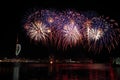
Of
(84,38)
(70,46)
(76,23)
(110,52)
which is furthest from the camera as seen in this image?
(110,52)

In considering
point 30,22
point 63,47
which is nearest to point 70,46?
point 63,47

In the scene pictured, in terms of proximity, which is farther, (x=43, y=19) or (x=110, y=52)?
(x=110, y=52)

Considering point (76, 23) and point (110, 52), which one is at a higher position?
point (76, 23)

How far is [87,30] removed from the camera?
1361 inches

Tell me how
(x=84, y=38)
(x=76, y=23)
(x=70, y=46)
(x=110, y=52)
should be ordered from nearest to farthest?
(x=76, y=23), (x=84, y=38), (x=70, y=46), (x=110, y=52)

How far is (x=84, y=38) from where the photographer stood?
3606 centimetres

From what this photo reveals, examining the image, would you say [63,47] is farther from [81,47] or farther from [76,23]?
[76,23]

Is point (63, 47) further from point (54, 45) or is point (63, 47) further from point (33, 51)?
point (33, 51)

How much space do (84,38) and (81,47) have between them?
3443mm

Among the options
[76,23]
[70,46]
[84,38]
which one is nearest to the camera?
[76,23]

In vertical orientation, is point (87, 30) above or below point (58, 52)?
above

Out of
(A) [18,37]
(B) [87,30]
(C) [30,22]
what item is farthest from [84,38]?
(A) [18,37]

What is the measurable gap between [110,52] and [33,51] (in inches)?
483

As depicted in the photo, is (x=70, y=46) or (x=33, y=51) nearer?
(x=70, y=46)
